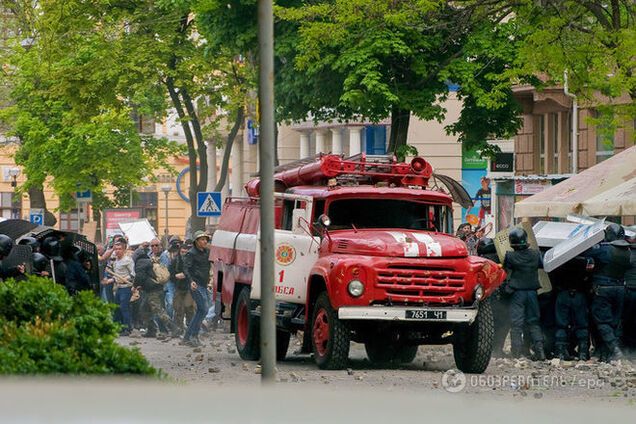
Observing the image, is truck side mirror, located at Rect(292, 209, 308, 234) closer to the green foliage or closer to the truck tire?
the truck tire

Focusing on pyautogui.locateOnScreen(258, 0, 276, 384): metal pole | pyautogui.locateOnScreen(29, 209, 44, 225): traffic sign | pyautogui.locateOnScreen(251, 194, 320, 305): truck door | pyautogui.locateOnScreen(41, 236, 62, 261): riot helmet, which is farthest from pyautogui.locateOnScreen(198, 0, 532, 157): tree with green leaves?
pyautogui.locateOnScreen(29, 209, 44, 225): traffic sign

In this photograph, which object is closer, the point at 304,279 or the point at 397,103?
the point at 304,279

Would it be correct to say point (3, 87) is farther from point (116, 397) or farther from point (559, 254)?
point (116, 397)

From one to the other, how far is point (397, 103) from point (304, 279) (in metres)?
→ 12.4

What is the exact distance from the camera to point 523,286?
2095cm

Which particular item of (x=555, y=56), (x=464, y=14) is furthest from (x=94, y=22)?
(x=555, y=56)

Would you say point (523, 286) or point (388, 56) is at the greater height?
point (388, 56)

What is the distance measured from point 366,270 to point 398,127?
14853 millimetres

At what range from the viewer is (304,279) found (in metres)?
19.7

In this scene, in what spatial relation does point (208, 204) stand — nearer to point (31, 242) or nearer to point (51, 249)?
point (51, 249)

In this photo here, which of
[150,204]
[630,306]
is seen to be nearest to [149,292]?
[630,306]

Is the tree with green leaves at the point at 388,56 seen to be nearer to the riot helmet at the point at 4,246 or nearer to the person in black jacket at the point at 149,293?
the person in black jacket at the point at 149,293

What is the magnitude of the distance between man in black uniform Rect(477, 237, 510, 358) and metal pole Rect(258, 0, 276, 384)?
36.9 feet

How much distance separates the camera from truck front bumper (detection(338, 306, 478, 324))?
18109mm
